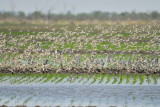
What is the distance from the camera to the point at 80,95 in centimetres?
2697

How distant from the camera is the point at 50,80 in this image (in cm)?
3309

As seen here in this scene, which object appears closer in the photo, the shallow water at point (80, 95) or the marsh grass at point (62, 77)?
the shallow water at point (80, 95)

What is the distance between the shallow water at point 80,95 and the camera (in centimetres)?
2459

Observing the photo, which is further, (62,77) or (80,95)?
(62,77)

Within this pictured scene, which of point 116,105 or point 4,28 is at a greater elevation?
point 116,105

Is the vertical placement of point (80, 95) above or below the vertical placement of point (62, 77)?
above

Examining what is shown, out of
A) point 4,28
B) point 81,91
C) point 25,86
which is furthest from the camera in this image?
point 4,28

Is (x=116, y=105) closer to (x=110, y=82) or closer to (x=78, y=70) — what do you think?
(x=110, y=82)

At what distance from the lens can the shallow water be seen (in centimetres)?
2459

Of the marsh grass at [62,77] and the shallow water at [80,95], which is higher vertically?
the shallow water at [80,95]

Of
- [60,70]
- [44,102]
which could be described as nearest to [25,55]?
[60,70]

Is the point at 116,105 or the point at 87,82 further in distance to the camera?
the point at 87,82

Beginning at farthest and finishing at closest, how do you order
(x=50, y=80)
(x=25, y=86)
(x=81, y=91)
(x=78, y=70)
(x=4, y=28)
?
1. (x=4, y=28)
2. (x=78, y=70)
3. (x=50, y=80)
4. (x=25, y=86)
5. (x=81, y=91)

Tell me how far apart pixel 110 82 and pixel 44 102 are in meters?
8.06
